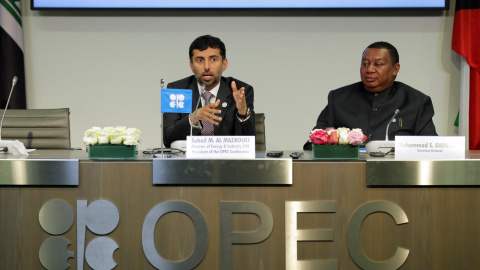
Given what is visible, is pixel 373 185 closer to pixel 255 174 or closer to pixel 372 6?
pixel 255 174

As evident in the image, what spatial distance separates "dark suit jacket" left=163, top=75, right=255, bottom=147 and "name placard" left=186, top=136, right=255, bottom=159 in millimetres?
793

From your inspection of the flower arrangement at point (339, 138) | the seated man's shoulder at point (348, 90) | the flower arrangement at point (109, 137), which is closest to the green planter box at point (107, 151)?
the flower arrangement at point (109, 137)

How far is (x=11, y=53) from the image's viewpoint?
13.4ft

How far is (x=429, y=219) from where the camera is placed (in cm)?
188

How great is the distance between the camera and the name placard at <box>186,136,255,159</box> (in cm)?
191

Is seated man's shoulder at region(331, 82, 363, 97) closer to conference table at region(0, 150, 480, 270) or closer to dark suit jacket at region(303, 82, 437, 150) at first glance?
dark suit jacket at region(303, 82, 437, 150)

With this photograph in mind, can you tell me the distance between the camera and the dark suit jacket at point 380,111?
2951 millimetres

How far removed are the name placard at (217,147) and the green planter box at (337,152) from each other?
254 mm

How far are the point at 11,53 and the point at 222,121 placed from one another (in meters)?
2.06

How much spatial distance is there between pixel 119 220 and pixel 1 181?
0.43m

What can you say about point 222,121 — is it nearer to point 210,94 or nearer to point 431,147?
point 210,94

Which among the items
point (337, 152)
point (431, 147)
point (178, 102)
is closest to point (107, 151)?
point (178, 102)

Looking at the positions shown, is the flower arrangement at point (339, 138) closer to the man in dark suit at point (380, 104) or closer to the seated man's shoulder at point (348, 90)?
the man in dark suit at point (380, 104)

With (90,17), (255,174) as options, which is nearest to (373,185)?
(255,174)
